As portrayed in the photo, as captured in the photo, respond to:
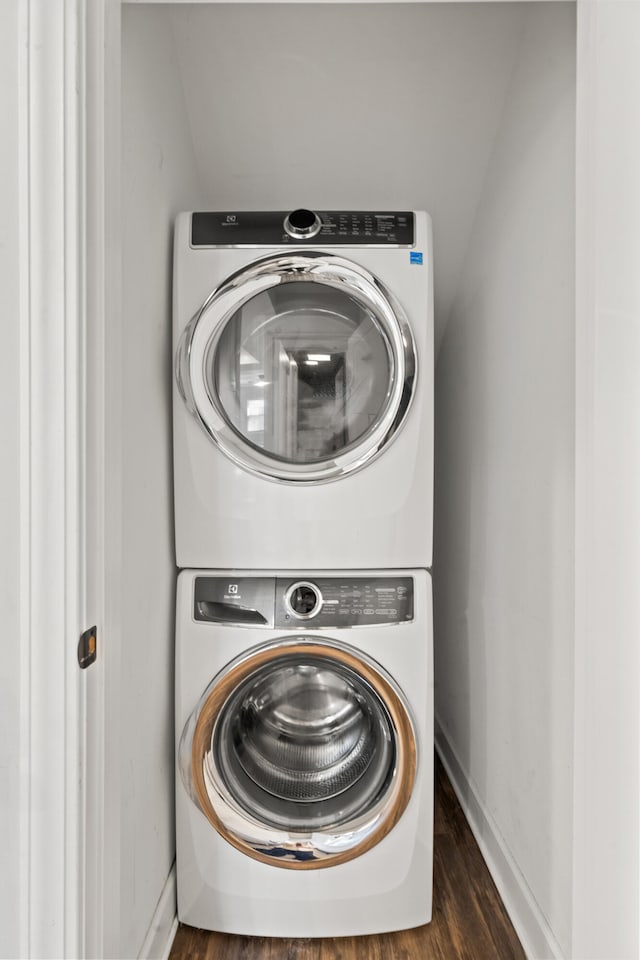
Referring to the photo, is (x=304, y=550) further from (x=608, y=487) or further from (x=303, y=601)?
(x=608, y=487)

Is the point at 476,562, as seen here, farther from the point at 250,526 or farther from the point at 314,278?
the point at 314,278

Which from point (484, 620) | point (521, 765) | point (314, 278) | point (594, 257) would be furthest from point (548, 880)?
point (314, 278)

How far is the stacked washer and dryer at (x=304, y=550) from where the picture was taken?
52.0 inches

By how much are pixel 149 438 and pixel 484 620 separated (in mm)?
A: 995

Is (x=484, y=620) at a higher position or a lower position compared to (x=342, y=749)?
higher

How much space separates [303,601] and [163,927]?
2.43ft

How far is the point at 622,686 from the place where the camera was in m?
0.82

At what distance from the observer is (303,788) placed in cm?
140

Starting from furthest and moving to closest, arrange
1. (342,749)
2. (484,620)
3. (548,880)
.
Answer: (484,620) < (342,749) < (548,880)

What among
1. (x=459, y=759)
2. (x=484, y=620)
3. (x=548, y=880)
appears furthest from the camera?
(x=459, y=759)

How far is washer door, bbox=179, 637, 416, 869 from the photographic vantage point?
1.30 metres
